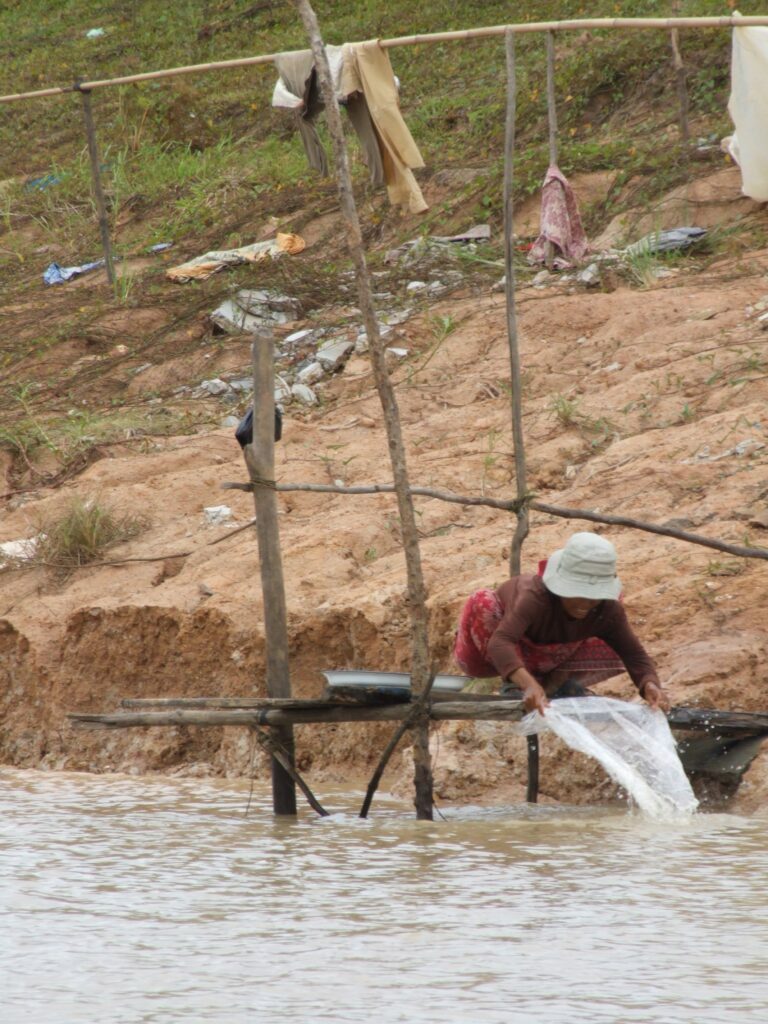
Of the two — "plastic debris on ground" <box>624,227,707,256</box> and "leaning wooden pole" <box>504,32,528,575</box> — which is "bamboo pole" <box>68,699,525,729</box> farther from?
"plastic debris on ground" <box>624,227,707,256</box>

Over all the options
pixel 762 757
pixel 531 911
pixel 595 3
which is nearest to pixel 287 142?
pixel 595 3

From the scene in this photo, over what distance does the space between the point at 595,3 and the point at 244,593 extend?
891cm

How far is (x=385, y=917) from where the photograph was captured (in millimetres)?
3895

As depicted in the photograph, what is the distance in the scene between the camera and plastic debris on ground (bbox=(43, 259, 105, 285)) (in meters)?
12.2

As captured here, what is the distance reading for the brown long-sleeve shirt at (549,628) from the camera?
15.3ft

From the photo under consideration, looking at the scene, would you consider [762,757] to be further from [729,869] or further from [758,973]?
[758,973]

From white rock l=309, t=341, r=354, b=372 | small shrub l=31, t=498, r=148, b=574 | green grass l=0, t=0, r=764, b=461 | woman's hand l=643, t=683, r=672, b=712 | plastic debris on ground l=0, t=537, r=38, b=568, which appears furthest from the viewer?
green grass l=0, t=0, r=764, b=461

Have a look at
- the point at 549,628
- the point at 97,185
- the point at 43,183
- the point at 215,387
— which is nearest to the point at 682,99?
the point at 215,387

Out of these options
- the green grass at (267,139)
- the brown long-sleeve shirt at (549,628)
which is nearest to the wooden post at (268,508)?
the brown long-sleeve shirt at (549,628)

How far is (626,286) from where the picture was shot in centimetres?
895

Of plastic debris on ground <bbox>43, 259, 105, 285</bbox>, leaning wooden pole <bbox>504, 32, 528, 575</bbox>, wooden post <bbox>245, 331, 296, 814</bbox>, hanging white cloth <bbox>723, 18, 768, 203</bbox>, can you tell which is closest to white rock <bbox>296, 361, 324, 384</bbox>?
hanging white cloth <bbox>723, 18, 768, 203</bbox>

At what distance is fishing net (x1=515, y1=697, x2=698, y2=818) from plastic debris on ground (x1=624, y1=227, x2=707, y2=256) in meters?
4.95

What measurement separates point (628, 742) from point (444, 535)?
7.90 ft

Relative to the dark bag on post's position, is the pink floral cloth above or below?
above
